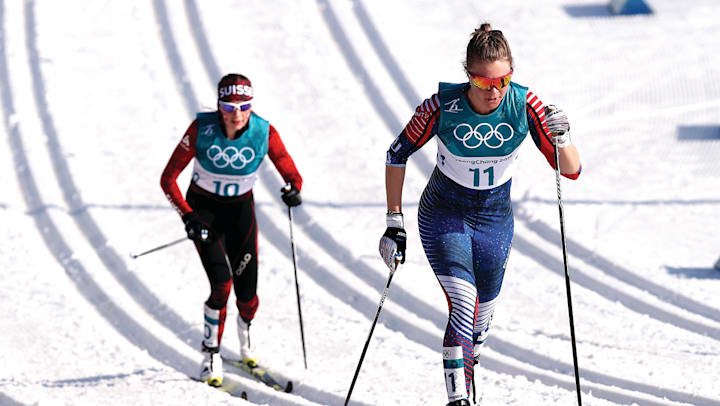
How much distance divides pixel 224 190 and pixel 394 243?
1631 millimetres

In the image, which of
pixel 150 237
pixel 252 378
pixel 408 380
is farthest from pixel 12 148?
pixel 408 380

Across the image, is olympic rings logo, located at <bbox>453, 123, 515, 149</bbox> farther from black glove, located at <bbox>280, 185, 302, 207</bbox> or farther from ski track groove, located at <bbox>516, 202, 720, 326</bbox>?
ski track groove, located at <bbox>516, 202, 720, 326</bbox>

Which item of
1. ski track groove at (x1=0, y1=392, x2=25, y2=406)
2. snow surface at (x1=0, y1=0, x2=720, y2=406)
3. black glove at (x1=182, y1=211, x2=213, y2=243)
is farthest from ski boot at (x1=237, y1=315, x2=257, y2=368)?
ski track groove at (x1=0, y1=392, x2=25, y2=406)

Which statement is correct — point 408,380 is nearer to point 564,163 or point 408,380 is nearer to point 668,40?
point 564,163

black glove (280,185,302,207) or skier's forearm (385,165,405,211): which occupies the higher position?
black glove (280,185,302,207)

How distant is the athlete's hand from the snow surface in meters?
1.47

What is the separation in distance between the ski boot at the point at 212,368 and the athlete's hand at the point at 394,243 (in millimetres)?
2084

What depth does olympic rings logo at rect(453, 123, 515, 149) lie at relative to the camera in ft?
17.4

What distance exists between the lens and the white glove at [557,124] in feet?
17.1

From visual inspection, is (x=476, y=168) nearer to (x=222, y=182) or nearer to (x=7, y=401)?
(x=222, y=182)

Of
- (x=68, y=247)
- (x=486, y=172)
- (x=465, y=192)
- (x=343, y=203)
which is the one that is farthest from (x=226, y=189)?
(x=343, y=203)

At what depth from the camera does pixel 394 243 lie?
5492 mm

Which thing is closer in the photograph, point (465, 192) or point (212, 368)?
point (465, 192)

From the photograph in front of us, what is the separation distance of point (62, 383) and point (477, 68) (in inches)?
158
